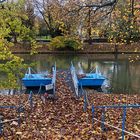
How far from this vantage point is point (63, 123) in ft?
33.4

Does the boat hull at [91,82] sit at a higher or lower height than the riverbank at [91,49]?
lower

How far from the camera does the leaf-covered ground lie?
28.7 feet

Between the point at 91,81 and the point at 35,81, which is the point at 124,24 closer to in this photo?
the point at 91,81

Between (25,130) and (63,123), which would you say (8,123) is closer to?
(25,130)

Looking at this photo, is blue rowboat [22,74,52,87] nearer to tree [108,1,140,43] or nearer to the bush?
tree [108,1,140,43]

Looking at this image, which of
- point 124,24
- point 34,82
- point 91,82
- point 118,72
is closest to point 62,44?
point 118,72

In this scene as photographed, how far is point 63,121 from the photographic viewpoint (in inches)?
411

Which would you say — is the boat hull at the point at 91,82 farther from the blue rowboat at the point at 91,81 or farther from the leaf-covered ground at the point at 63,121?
the leaf-covered ground at the point at 63,121

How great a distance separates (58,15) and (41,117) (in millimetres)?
3845

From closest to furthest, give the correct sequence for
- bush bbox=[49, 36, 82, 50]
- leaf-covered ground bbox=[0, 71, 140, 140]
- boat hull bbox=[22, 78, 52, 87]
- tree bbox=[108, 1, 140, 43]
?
leaf-covered ground bbox=[0, 71, 140, 140] < tree bbox=[108, 1, 140, 43] < boat hull bbox=[22, 78, 52, 87] < bush bbox=[49, 36, 82, 50]

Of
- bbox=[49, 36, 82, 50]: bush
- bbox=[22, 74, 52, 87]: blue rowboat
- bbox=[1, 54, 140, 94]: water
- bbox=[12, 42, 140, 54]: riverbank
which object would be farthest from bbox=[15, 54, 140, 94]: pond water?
bbox=[12, 42, 140, 54]: riverbank

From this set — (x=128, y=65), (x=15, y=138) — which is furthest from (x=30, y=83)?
(x=128, y=65)

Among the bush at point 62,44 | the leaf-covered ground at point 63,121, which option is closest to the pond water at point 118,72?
the leaf-covered ground at point 63,121

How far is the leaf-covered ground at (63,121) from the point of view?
8.76 m
